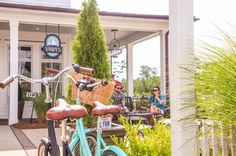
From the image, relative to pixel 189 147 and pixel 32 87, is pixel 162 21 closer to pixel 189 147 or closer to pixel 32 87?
pixel 32 87

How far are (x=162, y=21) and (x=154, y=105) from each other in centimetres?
388

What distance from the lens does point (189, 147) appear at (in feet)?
8.11

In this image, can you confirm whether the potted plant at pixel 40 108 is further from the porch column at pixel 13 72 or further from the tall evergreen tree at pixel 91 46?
the tall evergreen tree at pixel 91 46

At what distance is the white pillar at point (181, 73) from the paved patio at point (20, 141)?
323cm

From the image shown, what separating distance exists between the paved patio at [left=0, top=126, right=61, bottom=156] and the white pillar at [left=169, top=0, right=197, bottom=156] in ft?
10.6

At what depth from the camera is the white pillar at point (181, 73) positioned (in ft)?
7.98

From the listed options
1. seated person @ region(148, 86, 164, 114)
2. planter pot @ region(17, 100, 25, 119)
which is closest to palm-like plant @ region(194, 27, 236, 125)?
seated person @ region(148, 86, 164, 114)

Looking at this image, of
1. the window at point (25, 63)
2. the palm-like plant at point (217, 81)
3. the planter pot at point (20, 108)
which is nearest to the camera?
the palm-like plant at point (217, 81)

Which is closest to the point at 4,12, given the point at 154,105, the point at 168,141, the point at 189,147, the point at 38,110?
the point at 38,110

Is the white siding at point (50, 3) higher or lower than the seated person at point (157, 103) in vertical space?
higher

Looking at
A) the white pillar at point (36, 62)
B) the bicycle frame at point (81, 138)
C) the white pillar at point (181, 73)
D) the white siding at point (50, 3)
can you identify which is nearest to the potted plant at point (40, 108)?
the white pillar at point (36, 62)

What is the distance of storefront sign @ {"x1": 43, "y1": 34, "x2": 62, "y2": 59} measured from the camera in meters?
9.70

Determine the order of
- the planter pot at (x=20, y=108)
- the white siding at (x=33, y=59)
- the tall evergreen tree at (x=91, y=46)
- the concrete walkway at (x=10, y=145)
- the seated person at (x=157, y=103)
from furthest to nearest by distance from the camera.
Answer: the white siding at (x=33, y=59), the planter pot at (x=20, y=108), the seated person at (x=157, y=103), the concrete walkway at (x=10, y=145), the tall evergreen tree at (x=91, y=46)

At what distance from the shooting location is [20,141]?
638cm
